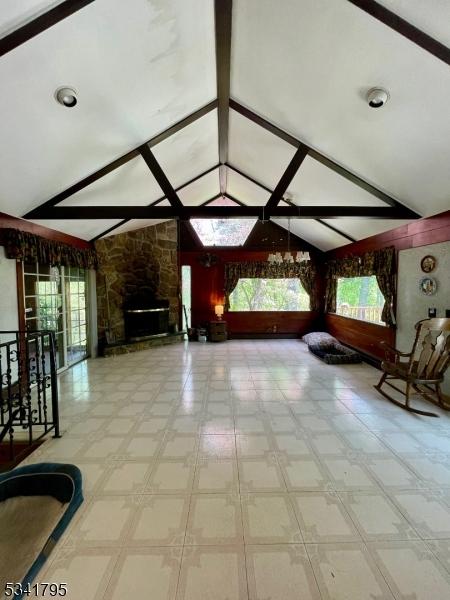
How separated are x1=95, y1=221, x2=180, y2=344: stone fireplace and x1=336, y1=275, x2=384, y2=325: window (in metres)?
4.13

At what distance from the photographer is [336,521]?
1746 millimetres

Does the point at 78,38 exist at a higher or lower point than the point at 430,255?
higher

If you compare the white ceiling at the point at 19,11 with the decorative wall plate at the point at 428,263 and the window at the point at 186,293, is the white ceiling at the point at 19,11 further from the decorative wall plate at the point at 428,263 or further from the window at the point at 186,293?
the window at the point at 186,293

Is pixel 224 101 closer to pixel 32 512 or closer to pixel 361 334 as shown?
pixel 32 512

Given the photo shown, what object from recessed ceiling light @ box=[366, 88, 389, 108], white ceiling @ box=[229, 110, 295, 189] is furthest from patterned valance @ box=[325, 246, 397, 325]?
recessed ceiling light @ box=[366, 88, 389, 108]

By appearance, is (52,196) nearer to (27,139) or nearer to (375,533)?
(27,139)

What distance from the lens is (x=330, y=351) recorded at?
5828mm

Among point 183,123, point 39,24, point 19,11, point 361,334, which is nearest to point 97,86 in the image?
point 39,24

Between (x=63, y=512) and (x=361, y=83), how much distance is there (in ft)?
13.1

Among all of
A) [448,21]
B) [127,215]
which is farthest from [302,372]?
[448,21]

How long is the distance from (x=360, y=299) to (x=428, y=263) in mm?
2142

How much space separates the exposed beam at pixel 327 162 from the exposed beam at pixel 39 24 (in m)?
1.92

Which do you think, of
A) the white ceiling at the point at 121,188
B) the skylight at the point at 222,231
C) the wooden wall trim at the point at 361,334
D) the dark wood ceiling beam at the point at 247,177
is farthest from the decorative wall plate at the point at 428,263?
the skylight at the point at 222,231


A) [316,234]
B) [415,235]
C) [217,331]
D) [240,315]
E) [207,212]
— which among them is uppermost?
[316,234]
